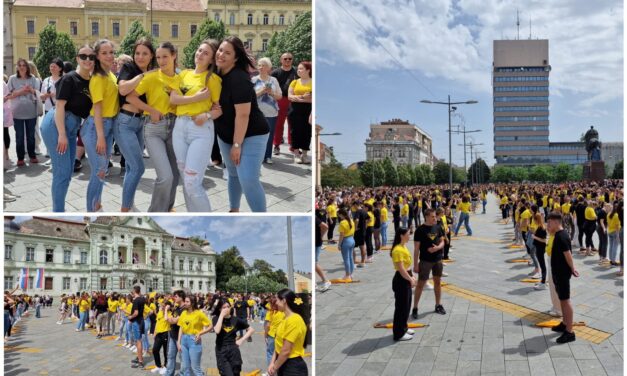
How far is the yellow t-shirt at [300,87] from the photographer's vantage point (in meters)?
5.40

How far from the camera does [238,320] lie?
19.4 feet

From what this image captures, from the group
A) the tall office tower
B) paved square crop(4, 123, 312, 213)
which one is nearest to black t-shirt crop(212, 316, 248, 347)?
paved square crop(4, 123, 312, 213)

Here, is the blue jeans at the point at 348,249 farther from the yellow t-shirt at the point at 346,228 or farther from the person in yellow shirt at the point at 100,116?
the person in yellow shirt at the point at 100,116

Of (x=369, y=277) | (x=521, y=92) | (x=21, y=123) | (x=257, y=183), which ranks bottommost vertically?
(x=369, y=277)

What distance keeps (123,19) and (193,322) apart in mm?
3225

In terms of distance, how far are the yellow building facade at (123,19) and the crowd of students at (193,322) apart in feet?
7.76

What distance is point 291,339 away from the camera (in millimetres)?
4805

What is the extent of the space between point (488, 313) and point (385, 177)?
7343 cm

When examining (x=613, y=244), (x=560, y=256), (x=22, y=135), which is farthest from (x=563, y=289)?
(x=22, y=135)

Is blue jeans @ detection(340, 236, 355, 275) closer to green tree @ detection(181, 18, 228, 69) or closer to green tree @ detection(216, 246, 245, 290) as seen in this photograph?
green tree @ detection(216, 246, 245, 290)

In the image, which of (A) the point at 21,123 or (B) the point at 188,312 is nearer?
(A) the point at 21,123

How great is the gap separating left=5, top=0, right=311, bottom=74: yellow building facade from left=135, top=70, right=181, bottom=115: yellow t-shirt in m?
0.44

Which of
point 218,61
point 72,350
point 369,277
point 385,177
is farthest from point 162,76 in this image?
point 385,177

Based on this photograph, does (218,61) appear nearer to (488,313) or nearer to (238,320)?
(238,320)
